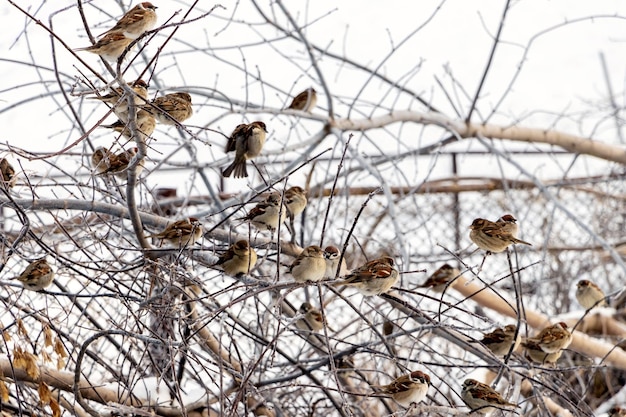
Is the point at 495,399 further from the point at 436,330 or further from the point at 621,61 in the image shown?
the point at 621,61

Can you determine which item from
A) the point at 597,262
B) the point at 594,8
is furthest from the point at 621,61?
the point at 597,262

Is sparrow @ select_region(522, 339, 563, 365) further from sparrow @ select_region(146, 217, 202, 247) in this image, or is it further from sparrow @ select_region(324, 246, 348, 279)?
sparrow @ select_region(146, 217, 202, 247)

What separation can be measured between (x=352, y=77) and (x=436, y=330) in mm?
9160

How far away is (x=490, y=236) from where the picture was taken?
11.1ft

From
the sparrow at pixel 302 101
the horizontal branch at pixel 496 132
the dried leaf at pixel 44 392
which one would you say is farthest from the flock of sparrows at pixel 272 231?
the horizontal branch at pixel 496 132

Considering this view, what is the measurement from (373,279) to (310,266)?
265 mm

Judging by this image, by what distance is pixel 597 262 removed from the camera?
718 cm

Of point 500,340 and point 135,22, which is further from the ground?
point 135,22

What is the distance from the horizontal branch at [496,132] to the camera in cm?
505

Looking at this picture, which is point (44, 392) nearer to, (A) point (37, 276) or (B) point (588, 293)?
(A) point (37, 276)

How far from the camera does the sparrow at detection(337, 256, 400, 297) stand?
3.01 m

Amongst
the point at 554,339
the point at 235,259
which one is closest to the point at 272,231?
the point at 235,259

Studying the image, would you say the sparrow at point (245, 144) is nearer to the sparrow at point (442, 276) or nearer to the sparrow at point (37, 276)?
the sparrow at point (37, 276)

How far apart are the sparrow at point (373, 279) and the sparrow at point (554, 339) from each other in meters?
1.03
